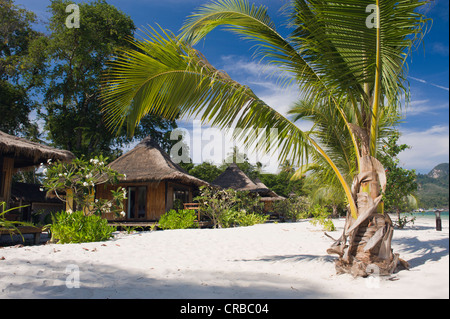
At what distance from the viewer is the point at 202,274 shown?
3850mm

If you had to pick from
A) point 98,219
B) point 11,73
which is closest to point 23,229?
point 98,219

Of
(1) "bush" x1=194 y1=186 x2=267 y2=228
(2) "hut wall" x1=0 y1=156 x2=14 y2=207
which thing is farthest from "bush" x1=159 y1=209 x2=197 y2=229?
(2) "hut wall" x1=0 y1=156 x2=14 y2=207

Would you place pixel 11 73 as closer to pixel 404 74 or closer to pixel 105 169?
pixel 105 169

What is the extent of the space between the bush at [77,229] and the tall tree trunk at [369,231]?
5.14 m

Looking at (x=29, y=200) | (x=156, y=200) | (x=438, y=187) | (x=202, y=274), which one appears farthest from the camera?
(x=29, y=200)

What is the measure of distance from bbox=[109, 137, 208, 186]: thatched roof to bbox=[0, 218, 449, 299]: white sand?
6.68 m

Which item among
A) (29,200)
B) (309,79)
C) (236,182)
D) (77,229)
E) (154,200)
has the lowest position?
(77,229)

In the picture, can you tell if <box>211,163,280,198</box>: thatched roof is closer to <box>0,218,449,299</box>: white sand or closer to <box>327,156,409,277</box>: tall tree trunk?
<box>0,218,449,299</box>: white sand

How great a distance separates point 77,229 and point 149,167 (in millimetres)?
6675

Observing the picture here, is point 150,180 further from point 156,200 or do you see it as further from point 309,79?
point 309,79

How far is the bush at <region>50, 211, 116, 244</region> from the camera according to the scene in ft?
21.4

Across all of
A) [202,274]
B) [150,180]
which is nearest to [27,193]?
[150,180]

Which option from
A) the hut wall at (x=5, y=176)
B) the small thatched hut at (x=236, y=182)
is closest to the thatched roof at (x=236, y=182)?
the small thatched hut at (x=236, y=182)

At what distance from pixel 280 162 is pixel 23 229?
21.5 ft
